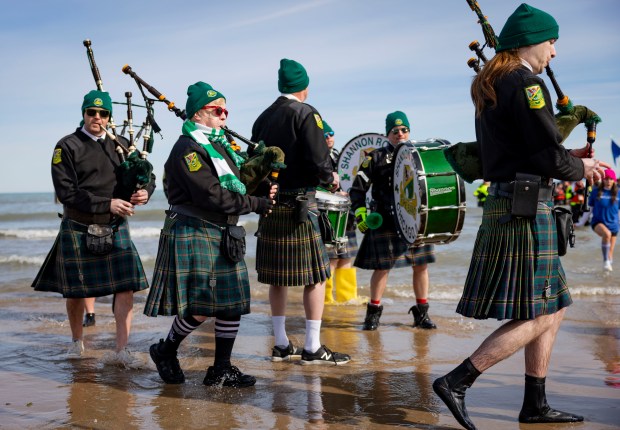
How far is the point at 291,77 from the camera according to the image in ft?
15.4

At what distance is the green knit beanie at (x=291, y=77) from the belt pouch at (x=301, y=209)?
68 centimetres

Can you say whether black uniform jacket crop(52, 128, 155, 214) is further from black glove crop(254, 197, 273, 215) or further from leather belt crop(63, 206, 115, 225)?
black glove crop(254, 197, 273, 215)

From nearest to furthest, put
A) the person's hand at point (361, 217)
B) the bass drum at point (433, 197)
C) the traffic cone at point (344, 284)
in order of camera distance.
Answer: the bass drum at point (433, 197) → the person's hand at point (361, 217) → the traffic cone at point (344, 284)

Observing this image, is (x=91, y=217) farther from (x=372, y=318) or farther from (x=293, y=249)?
(x=372, y=318)

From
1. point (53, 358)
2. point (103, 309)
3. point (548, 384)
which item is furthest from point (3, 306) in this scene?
point (548, 384)

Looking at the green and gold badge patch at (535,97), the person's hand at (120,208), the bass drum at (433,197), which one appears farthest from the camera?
the bass drum at (433,197)

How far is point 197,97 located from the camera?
398cm

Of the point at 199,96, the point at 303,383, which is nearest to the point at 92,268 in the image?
the point at 199,96

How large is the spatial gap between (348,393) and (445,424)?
682 millimetres

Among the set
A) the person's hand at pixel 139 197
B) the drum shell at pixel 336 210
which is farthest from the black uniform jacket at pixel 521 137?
the drum shell at pixel 336 210

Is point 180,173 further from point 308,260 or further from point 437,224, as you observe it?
point 437,224

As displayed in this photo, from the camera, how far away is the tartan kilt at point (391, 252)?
19.2 ft

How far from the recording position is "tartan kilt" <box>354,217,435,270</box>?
19.2ft

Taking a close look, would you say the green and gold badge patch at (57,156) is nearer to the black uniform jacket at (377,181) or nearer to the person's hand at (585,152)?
the black uniform jacket at (377,181)
